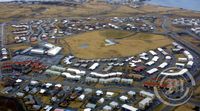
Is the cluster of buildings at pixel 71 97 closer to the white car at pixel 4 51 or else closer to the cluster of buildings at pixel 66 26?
the white car at pixel 4 51

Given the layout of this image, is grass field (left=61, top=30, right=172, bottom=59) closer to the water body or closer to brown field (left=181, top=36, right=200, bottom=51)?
brown field (left=181, top=36, right=200, bottom=51)

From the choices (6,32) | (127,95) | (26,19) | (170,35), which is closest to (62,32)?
(6,32)

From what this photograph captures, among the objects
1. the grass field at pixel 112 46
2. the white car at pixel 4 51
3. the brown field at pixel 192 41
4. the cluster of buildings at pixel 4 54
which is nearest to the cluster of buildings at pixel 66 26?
the grass field at pixel 112 46

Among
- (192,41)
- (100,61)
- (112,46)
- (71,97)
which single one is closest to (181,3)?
(192,41)

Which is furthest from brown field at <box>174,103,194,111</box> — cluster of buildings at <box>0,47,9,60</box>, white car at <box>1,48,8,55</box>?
white car at <box>1,48,8,55</box>

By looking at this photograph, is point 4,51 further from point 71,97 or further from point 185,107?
point 185,107

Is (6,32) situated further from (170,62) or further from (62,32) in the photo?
(170,62)

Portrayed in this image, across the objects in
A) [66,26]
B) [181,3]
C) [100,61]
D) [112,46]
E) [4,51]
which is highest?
[181,3]
